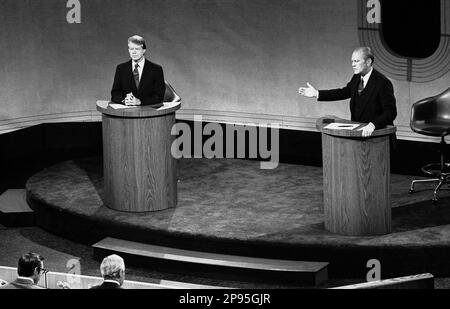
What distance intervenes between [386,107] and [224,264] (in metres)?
1.58

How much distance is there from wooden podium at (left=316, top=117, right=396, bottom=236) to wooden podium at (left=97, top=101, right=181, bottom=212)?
127 cm

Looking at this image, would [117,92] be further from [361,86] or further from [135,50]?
[361,86]

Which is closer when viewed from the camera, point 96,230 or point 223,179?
point 96,230

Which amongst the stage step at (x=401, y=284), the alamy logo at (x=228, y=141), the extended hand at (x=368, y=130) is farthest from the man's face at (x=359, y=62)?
the alamy logo at (x=228, y=141)

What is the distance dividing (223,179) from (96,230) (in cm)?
148

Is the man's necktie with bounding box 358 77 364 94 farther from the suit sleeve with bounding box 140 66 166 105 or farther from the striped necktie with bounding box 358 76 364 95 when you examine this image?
the suit sleeve with bounding box 140 66 166 105

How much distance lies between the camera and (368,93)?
24.1 ft

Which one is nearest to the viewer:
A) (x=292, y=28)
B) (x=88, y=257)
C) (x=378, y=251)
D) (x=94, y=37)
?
(x=378, y=251)

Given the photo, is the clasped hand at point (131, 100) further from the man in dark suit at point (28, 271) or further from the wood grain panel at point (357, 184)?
the man in dark suit at point (28, 271)

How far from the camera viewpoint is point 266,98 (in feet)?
33.1

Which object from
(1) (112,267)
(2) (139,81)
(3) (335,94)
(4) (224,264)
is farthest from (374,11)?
(1) (112,267)

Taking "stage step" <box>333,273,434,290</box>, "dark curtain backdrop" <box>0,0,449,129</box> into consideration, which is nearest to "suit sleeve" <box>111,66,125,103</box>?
"dark curtain backdrop" <box>0,0,449,129</box>
